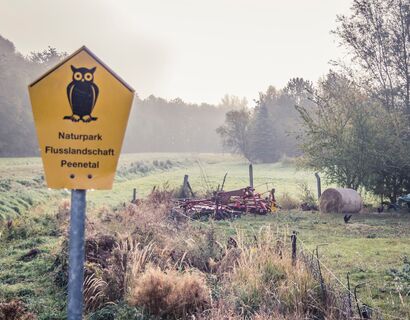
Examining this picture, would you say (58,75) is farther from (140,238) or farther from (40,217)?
(40,217)

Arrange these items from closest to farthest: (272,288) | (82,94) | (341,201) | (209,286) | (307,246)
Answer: (82,94) → (272,288) → (209,286) → (307,246) → (341,201)

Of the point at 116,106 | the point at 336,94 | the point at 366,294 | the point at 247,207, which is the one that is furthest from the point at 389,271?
the point at 336,94

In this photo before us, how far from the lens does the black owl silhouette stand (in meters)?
2.40

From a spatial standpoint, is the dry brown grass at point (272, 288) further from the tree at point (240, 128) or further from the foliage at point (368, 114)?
the tree at point (240, 128)

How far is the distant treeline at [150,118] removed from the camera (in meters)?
53.8

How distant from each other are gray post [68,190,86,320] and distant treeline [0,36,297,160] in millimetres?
18445

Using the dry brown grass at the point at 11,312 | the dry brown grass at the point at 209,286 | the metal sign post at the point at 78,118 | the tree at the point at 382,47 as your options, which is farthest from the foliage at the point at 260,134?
the metal sign post at the point at 78,118

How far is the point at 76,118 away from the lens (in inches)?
95.9

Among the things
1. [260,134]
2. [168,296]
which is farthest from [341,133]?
[260,134]

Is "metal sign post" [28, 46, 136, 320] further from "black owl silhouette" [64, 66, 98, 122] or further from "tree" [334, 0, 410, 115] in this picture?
"tree" [334, 0, 410, 115]

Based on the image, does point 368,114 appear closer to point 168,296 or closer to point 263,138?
point 168,296

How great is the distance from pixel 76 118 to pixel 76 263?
33.5 inches

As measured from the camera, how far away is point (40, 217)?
49.3ft

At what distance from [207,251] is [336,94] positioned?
1668 cm
